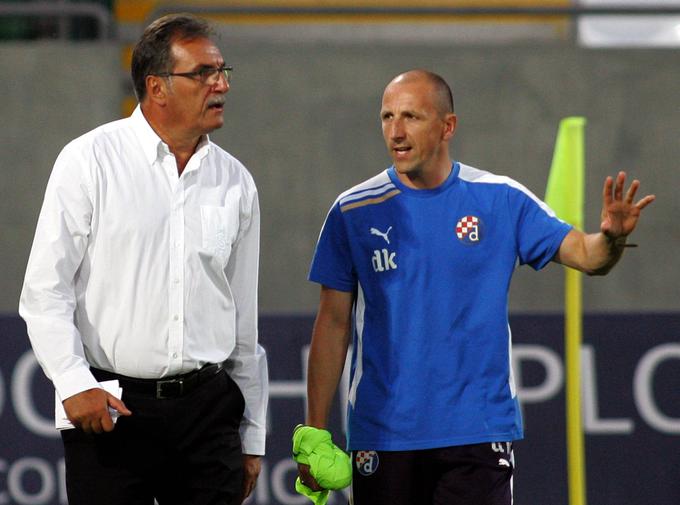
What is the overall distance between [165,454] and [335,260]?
0.80 meters

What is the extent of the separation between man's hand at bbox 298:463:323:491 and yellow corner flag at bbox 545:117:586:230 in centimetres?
257

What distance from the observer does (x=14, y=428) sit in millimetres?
6301

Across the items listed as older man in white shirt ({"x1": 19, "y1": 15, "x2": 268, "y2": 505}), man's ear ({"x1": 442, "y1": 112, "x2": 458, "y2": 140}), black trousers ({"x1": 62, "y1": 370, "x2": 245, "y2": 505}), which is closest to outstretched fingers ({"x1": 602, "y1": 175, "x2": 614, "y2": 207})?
man's ear ({"x1": 442, "y1": 112, "x2": 458, "y2": 140})

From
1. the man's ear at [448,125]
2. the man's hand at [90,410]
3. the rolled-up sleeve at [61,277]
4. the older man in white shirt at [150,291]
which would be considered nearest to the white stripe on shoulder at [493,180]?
the man's ear at [448,125]

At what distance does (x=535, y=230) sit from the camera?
3.92 m

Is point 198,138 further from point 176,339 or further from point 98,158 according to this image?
point 176,339

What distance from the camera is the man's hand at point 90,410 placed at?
3328 mm

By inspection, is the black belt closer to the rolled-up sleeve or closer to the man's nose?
the rolled-up sleeve

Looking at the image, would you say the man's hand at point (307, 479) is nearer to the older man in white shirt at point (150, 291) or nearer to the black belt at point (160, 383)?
the older man in white shirt at point (150, 291)

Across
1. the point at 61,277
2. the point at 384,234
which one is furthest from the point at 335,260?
the point at 61,277

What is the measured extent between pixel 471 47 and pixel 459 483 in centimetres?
431

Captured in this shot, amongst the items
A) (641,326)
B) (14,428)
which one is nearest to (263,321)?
(14,428)

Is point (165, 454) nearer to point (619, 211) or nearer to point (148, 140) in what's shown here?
point (148, 140)

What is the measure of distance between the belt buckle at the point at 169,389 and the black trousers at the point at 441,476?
0.65m
